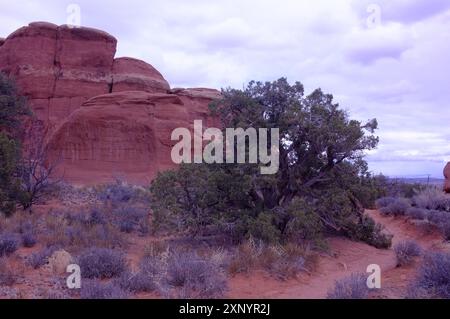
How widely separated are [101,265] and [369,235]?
7304mm

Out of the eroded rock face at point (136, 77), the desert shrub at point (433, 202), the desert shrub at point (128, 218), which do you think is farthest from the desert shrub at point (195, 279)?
the eroded rock face at point (136, 77)

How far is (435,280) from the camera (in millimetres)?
6121

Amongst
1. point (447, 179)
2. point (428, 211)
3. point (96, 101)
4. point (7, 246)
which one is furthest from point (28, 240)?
point (96, 101)

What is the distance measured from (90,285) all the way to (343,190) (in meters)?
6.55

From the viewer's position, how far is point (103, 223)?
1238cm

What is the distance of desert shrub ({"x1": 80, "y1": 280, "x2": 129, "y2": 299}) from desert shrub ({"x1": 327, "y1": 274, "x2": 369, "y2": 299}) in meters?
2.89

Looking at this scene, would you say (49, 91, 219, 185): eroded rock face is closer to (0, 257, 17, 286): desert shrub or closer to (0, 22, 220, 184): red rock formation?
(0, 22, 220, 184): red rock formation

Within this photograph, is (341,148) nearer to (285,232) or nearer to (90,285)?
(285,232)

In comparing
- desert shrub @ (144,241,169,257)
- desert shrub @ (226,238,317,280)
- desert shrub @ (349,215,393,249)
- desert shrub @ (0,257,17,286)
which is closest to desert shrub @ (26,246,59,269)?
desert shrub @ (0,257,17,286)

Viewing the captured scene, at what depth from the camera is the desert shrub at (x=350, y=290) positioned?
5705mm

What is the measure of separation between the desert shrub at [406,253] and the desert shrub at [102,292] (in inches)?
234

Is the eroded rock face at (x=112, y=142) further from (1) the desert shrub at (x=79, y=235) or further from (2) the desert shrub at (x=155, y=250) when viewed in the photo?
(2) the desert shrub at (x=155, y=250)

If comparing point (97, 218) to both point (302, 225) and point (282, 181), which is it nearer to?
point (282, 181)
